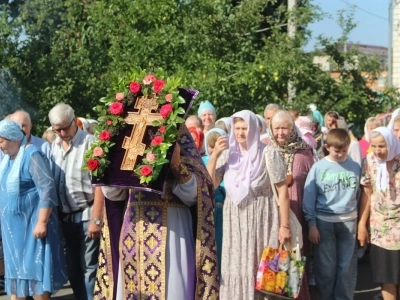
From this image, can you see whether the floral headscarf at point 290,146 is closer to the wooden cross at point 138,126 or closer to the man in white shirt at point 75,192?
the man in white shirt at point 75,192

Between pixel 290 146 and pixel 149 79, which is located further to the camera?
pixel 290 146

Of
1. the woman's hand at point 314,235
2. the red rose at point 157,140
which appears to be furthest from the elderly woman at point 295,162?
the red rose at point 157,140

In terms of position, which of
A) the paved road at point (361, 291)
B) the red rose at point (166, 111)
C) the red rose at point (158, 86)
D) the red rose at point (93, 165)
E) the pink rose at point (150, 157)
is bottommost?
the paved road at point (361, 291)

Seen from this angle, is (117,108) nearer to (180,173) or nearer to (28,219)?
(180,173)

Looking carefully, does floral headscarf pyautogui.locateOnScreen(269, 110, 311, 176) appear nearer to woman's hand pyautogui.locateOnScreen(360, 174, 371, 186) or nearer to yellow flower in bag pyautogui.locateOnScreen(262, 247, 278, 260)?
woman's hand pyautogui.locateOnScreen(360, 174, 371, 186)

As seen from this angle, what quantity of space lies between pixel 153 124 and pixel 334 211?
11.1 feet

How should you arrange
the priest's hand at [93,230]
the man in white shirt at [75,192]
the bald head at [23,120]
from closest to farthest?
the priest's hand at [93,230] < the man in white shirt at [75,192] < the bald head at [23,120]

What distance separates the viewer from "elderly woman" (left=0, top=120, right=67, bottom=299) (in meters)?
7.80

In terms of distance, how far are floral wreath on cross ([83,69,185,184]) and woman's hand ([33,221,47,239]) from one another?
2.34 meters

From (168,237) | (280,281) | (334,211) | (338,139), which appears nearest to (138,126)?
(168,237)

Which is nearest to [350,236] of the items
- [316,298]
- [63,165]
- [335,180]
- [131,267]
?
[335,180]

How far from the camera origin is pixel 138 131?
5.61m

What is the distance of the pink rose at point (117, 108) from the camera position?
5.63 metres

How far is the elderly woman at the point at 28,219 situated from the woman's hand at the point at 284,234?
6.28ft
